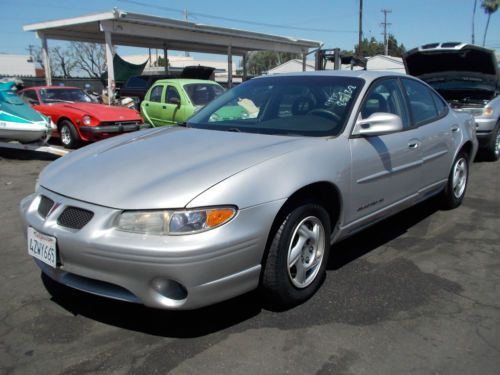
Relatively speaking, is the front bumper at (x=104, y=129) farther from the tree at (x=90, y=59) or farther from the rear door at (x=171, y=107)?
the tree at (x=90, y=59)

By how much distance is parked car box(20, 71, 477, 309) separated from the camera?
240 cm

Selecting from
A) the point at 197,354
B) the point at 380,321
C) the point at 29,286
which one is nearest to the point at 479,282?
the point at 380,321

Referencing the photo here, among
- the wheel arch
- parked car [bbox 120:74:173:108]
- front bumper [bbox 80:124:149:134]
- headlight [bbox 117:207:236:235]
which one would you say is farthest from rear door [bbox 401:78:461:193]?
parked car [bbox 120:74:173:108]

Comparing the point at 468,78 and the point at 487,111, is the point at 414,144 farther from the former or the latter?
the point at 468,78

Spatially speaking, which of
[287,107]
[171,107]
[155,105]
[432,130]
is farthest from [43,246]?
[155,105]

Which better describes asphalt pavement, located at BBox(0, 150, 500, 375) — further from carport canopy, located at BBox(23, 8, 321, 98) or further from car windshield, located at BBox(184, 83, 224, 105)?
carport canopy, located at BBox(23, 8, 321, 98)

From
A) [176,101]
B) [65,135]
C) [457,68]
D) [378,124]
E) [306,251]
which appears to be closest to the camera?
[306,251]

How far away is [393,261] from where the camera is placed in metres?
3.77

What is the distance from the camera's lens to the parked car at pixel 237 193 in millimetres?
2402

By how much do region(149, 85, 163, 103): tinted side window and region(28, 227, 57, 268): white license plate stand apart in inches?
316

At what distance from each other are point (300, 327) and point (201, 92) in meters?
8.02

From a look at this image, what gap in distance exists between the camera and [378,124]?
131 inches

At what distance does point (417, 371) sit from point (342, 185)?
1.27 metres

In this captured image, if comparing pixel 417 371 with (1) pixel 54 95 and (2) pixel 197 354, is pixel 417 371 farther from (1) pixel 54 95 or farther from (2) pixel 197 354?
(1) pixel 54 95
